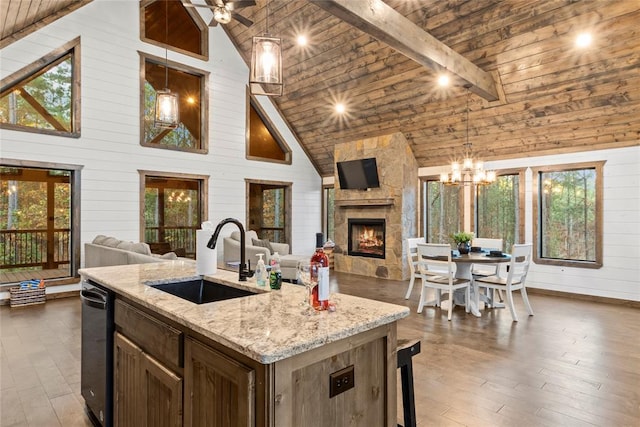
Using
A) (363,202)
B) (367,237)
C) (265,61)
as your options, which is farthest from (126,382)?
(367,237)

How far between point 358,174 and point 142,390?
6.59 metres

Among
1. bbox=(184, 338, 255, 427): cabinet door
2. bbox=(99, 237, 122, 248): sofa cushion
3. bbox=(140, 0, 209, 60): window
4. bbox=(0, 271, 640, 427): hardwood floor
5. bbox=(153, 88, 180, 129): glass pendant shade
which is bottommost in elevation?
bbox=(0, 271, 640, 427): hardwood floor

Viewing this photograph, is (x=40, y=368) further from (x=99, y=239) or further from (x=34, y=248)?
(x=34, y=248)

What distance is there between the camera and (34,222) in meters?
7.02

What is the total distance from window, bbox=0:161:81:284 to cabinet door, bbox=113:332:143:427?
16.2ft

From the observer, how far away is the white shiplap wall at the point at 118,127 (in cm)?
578

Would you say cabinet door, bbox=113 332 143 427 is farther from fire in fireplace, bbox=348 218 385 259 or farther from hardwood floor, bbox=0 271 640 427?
fire in fireplace, bbox=348 218 385 259

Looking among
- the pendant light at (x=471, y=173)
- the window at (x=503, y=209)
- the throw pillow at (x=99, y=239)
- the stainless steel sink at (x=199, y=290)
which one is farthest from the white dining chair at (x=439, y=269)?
the throw pillow at (x=99, y=239)

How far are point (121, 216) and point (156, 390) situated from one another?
5.60 meters

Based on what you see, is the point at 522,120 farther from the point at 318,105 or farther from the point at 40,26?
the point at 40,26

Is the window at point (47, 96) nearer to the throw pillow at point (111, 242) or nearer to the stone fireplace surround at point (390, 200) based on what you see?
the throw pillow at point (111, 242)

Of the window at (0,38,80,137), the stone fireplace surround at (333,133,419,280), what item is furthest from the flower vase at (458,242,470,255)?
the window at (0,38,80,137)

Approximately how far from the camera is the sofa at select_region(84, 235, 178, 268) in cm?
447

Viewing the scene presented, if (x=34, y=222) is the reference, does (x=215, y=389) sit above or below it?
below
